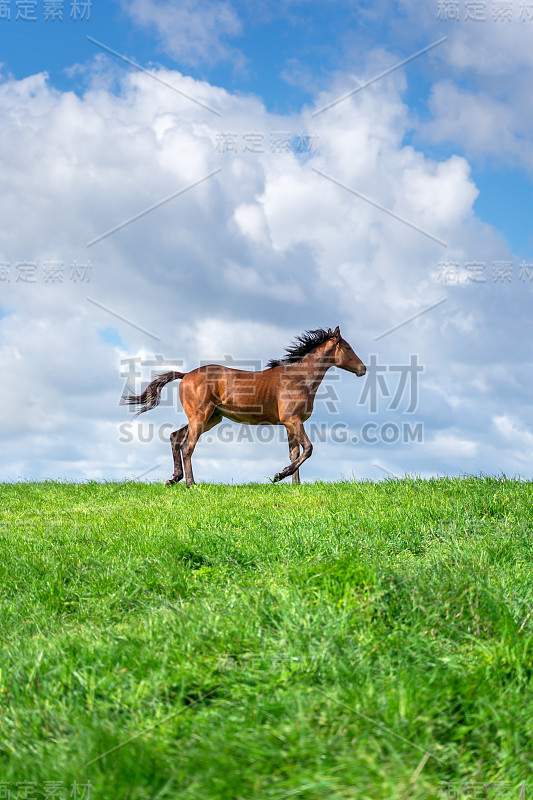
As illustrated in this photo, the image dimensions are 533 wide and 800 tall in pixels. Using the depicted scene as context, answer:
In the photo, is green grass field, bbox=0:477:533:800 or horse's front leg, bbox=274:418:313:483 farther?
horse's front leg, bbox=274:418:313:483

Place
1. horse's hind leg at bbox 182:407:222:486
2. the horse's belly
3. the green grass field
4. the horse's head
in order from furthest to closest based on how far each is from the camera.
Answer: the horse's head < the horse's belly < horse's hind leg at bbox 182:407:222:486 < the green grass field

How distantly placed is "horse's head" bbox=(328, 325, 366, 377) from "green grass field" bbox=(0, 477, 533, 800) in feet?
27.3

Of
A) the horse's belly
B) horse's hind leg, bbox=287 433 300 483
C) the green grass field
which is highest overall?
the horse's belly

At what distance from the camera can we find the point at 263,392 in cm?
1394

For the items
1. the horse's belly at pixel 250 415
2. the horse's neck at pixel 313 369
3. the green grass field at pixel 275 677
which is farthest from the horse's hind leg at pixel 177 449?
the green grass field at pixel 275 677

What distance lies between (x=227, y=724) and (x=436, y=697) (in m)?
1.00

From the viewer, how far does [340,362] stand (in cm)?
1445

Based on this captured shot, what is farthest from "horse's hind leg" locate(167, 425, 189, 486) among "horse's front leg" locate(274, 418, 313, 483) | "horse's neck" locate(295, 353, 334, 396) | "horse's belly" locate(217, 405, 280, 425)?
"horse's neck" locate(295, 353, 334, 396)

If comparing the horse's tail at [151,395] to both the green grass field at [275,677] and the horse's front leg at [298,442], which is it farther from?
the green grass field at [275,677]

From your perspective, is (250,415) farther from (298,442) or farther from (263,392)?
(298,442)

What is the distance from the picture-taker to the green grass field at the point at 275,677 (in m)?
2.68

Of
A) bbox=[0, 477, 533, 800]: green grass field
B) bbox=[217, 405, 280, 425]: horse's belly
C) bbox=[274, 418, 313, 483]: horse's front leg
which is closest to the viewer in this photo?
bbox=[0, 477, 533, 800]: green grass field

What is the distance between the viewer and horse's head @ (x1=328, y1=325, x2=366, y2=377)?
14.4 meters

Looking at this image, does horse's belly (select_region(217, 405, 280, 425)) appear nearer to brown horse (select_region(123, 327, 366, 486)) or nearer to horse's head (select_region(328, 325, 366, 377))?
brown horse (select_region(123, 327, 366, 486))
